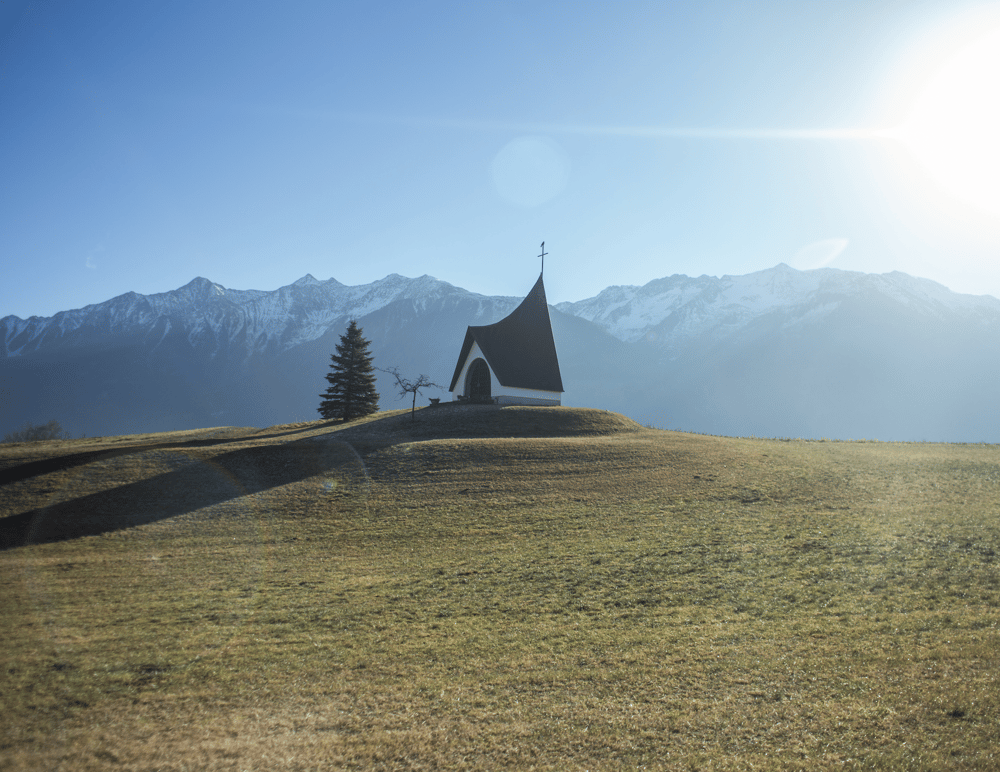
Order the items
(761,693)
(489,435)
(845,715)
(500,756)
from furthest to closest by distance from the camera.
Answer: (489,435) → (761,693) → (845,715) → (500,756)

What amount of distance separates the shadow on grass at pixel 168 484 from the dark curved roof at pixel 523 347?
1518 centimetres

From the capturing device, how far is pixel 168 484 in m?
17.2

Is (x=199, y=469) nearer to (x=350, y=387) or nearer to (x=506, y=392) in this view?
(x=350, y=387)

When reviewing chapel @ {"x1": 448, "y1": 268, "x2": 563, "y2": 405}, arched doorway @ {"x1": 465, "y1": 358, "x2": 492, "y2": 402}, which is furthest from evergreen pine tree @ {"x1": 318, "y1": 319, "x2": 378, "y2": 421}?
arched doorway @ {"x1": 465, "y1": 358, "x2": 492, "y2": 402}

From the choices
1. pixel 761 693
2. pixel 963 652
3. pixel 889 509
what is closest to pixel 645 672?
pixel 761 693

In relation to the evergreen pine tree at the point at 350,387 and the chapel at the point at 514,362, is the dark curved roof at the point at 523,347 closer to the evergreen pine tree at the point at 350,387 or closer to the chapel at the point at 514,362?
the chapel at the point at 514,362

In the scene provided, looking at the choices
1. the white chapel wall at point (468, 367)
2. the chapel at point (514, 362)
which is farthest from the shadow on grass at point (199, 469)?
the white chapel wall at point (468, 367)

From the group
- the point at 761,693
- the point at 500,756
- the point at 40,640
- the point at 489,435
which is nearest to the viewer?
the point at 500,756

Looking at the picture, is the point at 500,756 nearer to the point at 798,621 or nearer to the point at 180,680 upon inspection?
the point at 180,680

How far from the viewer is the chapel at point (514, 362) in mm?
34938

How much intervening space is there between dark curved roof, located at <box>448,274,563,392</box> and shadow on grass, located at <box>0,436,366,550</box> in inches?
597

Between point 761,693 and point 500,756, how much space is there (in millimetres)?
3454

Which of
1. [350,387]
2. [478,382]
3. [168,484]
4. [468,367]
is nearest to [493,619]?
[168,484]

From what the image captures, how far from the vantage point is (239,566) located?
11.5 m
